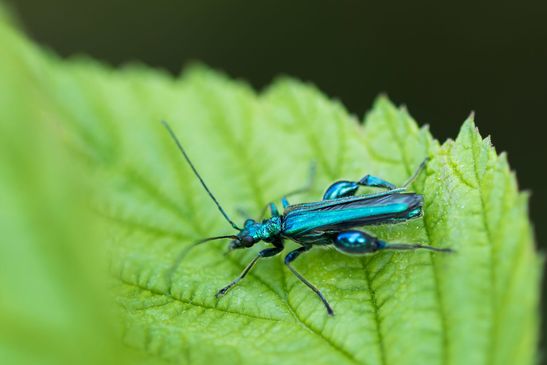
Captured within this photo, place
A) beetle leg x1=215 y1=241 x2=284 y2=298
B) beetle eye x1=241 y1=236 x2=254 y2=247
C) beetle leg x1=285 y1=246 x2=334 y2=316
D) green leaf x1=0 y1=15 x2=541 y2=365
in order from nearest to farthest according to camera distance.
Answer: green leaf x1=0 y1=15 x2=541 y2=365 → beetle leg x1=285 y1=246 x2=334 y2=316 → beetle leg x1=215 y1=241 x2=284 y2=298 → beetle eye x1=241 y1=236 x2=254 y2=247

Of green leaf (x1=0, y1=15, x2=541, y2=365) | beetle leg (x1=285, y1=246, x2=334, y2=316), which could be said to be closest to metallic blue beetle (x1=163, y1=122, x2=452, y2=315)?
beetle leg (x1=285, y1=246, x2=334, y2=316)

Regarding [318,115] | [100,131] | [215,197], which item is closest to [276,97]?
[318,115]

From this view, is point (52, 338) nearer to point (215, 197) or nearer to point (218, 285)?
point (218, 285)

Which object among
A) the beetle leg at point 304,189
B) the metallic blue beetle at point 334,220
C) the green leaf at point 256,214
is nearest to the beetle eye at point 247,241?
the metallic blue beetle at point 334,220

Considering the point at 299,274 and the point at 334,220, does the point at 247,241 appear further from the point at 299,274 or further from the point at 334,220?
the point at 334,220

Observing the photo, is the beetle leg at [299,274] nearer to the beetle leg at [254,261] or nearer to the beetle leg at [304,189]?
the beetle leg at [254,261]

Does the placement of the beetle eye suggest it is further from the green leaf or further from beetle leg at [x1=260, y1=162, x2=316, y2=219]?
beetle leg at [x1=260, y1=162, x2=316, y2=219]

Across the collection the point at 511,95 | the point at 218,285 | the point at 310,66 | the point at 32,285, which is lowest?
the point at 32,285
